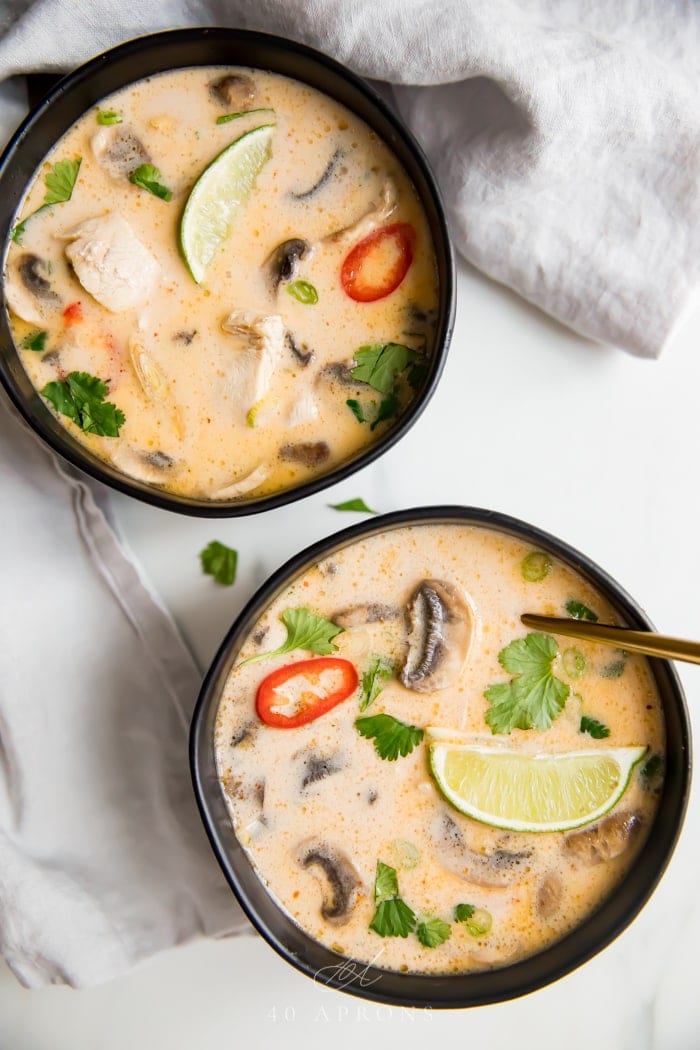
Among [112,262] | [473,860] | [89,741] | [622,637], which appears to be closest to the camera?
[622,637]

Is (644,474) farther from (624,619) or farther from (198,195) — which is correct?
(198,195)

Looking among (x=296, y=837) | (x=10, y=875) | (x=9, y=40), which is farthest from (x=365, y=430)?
(x=10, y=875)

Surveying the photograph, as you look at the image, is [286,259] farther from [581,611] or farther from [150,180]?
[581,611]

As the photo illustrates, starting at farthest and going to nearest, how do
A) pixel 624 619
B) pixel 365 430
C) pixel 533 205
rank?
pixel 533 205, pixel 365 430, pixel 624 619

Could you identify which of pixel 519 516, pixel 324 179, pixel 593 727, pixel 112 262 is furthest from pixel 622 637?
pixel 112 262

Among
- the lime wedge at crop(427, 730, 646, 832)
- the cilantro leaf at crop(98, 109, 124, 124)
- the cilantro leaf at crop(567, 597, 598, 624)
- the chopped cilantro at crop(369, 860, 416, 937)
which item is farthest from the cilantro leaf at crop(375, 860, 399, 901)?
the cilantro leaf at crop(98, 109, 124, 124)

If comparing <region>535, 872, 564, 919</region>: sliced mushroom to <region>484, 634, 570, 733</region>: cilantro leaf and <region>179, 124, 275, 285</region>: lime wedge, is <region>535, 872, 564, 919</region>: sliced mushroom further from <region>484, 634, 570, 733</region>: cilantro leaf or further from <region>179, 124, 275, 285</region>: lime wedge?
<region>179, 124, 275, 285</region>: lime wedge

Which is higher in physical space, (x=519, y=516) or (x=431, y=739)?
(x=519, y=516)

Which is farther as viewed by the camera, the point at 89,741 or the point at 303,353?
the point at 89,741
